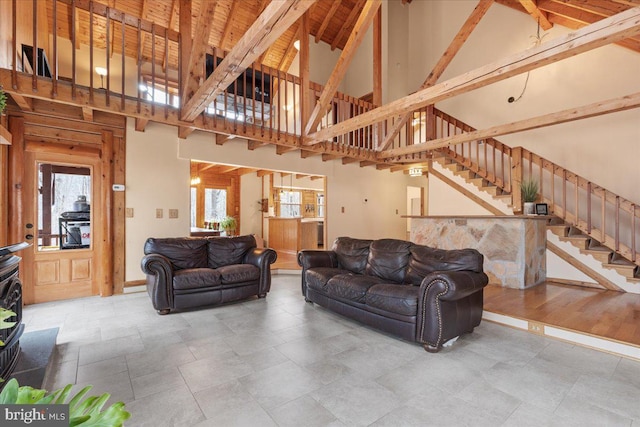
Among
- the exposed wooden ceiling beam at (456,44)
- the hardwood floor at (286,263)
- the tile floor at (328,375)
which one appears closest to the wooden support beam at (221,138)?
the hardwood floor at (286,263)

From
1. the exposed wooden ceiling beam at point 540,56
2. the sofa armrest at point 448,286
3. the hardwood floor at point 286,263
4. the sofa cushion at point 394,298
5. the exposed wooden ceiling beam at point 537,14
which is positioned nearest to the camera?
the exposed wooden ceiling beam at point 540,56

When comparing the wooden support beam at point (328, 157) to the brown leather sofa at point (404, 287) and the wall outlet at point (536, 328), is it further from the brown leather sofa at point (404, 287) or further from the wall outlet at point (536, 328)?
the wall outlet at point (536, 328)

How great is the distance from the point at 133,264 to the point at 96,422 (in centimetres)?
459

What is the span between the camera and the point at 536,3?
18.1 ft

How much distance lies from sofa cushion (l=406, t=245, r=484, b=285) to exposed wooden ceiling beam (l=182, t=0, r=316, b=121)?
260cm

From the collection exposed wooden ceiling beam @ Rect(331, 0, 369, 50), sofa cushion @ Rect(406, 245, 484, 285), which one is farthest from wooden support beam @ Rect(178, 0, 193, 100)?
exposed wooden ceiling beam @ Rect(331, 0, 369, 50)

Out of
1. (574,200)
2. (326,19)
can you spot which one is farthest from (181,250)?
(326,19)

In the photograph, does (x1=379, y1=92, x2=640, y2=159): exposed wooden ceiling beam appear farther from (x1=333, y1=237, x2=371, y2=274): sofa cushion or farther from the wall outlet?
the wall outlet

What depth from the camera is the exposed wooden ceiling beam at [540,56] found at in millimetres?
2145

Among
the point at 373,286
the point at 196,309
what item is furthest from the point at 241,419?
the point at 196,309

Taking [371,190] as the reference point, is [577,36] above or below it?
above

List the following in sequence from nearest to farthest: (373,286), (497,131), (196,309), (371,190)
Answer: (373,286)
(196,309)
(497,131)
(371,190)

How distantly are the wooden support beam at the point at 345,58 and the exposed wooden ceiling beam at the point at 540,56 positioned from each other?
135cm

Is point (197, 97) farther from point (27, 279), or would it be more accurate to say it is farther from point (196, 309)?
point (27, 279)
